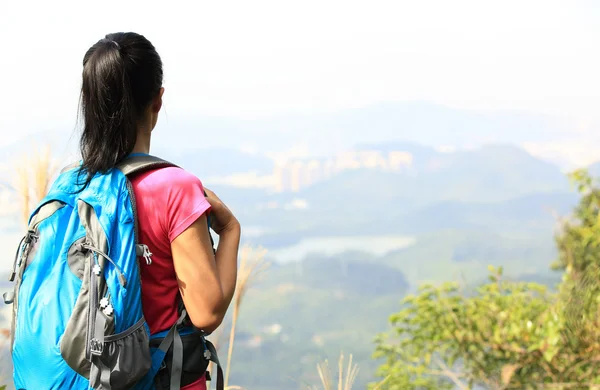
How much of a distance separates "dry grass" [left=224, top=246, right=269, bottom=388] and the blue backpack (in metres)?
0.73

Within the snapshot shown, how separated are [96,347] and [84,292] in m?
0.07

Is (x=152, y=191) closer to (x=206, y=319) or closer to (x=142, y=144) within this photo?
(x=142, y=144)

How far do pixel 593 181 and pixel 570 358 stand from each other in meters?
1.21

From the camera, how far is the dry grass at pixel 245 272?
1726 millimetres

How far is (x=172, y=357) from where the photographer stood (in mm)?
1008

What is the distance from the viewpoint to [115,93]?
3.22 ft

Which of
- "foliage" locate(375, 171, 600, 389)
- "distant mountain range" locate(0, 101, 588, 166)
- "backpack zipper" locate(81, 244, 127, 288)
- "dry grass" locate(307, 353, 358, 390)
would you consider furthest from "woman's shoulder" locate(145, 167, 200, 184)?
"distant mountain range" locate(0, 101, 588, 166)

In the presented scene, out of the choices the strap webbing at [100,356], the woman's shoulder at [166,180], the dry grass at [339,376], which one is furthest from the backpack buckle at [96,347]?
the dry grass at [339,376]

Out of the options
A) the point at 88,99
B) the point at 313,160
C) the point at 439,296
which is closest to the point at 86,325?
the point at 88,99

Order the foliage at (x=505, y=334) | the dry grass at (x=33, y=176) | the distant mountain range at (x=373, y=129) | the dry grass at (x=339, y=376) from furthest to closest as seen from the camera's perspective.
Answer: the distant mountain range at (x=373, y=129)
the foliage at (x=505, y=334)
the dry grass at (x=33, y=176)
the dry grass at (x=339, y=376)

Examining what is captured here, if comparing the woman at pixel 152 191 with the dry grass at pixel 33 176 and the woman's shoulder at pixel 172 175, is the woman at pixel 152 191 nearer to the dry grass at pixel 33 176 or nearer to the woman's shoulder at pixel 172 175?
the woman's shoulder at pixel 172 175

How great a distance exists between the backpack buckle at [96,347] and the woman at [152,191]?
4.3 inches

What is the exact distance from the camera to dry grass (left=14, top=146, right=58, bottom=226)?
1667 millimetres

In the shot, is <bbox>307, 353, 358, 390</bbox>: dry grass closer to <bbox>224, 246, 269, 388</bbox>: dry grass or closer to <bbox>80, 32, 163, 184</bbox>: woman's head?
<bbox>224, 246, 269, 388</bbox>: dry grass
